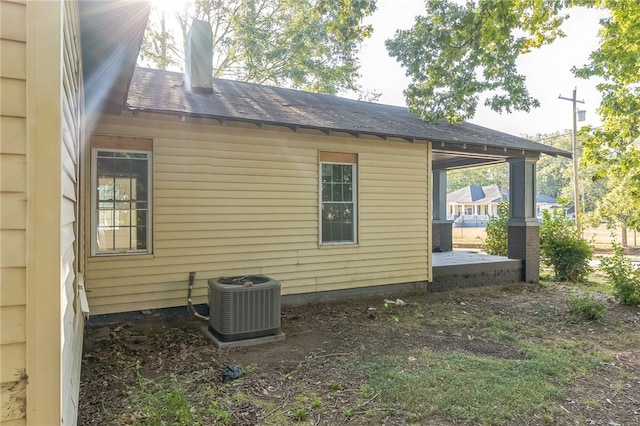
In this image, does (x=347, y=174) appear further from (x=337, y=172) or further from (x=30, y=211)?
(x=30, y=211)

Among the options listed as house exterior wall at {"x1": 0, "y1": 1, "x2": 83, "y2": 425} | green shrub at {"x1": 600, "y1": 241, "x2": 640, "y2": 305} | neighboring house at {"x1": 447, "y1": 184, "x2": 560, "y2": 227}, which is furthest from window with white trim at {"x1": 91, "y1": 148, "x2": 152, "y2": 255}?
neighboring house at {"x1": 447, "y1": 184, "x2": 560, "y2": 227}

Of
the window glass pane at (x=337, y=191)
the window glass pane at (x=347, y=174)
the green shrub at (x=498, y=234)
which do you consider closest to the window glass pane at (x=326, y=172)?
the window glass pane at (x=337, y=191)

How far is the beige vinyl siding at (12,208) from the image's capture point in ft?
4.33

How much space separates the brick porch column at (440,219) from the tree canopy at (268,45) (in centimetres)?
776

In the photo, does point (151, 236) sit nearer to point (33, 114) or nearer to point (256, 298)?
point (256, 298)

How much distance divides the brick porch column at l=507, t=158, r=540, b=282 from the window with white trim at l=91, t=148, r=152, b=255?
8.42m

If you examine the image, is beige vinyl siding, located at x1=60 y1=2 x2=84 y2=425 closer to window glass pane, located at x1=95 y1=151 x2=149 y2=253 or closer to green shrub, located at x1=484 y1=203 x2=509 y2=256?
window glass pane, located at x1=95 y1=151 x2=149 y2=253

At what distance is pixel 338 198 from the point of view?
737 cm

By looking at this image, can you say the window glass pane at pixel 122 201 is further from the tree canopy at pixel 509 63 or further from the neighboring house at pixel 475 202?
the neighboring house at pixel 475 202

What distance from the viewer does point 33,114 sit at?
1.36 m

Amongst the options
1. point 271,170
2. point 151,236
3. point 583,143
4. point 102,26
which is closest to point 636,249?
point 583,143

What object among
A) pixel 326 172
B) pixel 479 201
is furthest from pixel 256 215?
pixel 479 201

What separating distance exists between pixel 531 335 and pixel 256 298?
3947mm

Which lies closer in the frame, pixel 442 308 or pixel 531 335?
pixel 531 335
